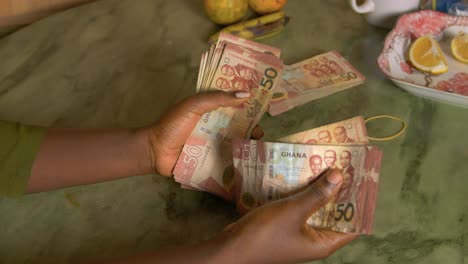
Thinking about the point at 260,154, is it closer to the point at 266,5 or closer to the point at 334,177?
the point at 334,177

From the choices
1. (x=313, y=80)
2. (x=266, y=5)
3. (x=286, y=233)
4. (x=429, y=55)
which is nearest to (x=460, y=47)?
(x=429, y=55)

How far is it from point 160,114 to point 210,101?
0.23m

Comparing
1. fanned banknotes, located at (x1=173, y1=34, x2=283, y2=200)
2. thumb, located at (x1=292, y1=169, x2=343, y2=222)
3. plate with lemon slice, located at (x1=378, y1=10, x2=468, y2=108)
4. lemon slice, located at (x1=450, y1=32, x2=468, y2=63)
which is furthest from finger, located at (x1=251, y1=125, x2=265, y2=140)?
lemon slice, located at (x1=450, y1=32, x2=468, y2=63)

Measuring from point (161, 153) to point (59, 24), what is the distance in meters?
0.57

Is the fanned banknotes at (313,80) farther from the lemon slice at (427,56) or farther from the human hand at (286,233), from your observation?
the human hand at (286,233)

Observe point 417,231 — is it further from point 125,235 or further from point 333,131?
point 125,235

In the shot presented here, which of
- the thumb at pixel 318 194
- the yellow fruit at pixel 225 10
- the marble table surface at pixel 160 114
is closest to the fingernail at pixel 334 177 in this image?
the thumb at pixel 318 194

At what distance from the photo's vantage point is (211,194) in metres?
0.84

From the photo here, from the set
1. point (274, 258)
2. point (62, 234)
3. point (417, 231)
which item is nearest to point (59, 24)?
point (62, 234)

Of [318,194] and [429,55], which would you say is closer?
[318,194]

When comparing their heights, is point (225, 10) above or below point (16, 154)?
above

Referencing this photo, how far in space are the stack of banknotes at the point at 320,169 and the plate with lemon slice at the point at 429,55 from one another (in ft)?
0.98

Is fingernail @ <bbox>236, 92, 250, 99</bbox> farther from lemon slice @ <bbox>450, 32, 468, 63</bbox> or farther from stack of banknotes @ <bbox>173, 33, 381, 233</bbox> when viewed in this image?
lemon slice @ <bbox>450, 32, 468, 63</bbox>

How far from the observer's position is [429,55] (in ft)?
3.34
